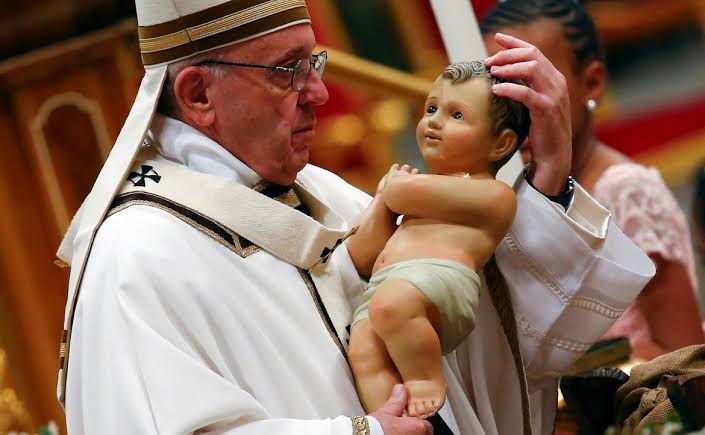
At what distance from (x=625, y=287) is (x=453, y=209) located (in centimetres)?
59

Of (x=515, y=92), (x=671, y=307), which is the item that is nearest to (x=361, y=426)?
(x=515, y=92)

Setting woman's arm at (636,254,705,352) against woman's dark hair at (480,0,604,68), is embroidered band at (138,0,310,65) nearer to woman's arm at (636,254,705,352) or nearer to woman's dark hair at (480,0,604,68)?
woman's dark hair at (480,0,604,68)

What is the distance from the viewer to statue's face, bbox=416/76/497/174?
3.29 m

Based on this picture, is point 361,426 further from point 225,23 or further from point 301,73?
point 225,23

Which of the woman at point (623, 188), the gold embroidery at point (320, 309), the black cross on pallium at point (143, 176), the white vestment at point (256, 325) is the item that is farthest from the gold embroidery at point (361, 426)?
the woman at point (623, 188)

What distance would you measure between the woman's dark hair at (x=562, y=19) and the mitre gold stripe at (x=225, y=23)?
1.65 meters

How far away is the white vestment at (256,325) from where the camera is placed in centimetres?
317

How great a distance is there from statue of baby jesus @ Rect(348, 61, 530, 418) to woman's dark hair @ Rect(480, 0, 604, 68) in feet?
5.56

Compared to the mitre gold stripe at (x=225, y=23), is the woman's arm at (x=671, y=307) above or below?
below

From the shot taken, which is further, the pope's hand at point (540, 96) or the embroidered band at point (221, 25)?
the embroidered band at point (221, 25)

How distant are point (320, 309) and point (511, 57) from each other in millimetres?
749

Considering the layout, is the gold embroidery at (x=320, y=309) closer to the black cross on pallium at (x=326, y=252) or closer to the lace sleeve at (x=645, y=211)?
the black cross on pallium at (x=326, y=252)

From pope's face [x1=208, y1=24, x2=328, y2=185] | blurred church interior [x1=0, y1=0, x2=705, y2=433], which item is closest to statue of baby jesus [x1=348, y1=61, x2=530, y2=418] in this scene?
pope's face [x1=208, y1=24, x2=328, y2=185]

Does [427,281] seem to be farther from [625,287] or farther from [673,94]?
[673,94]
